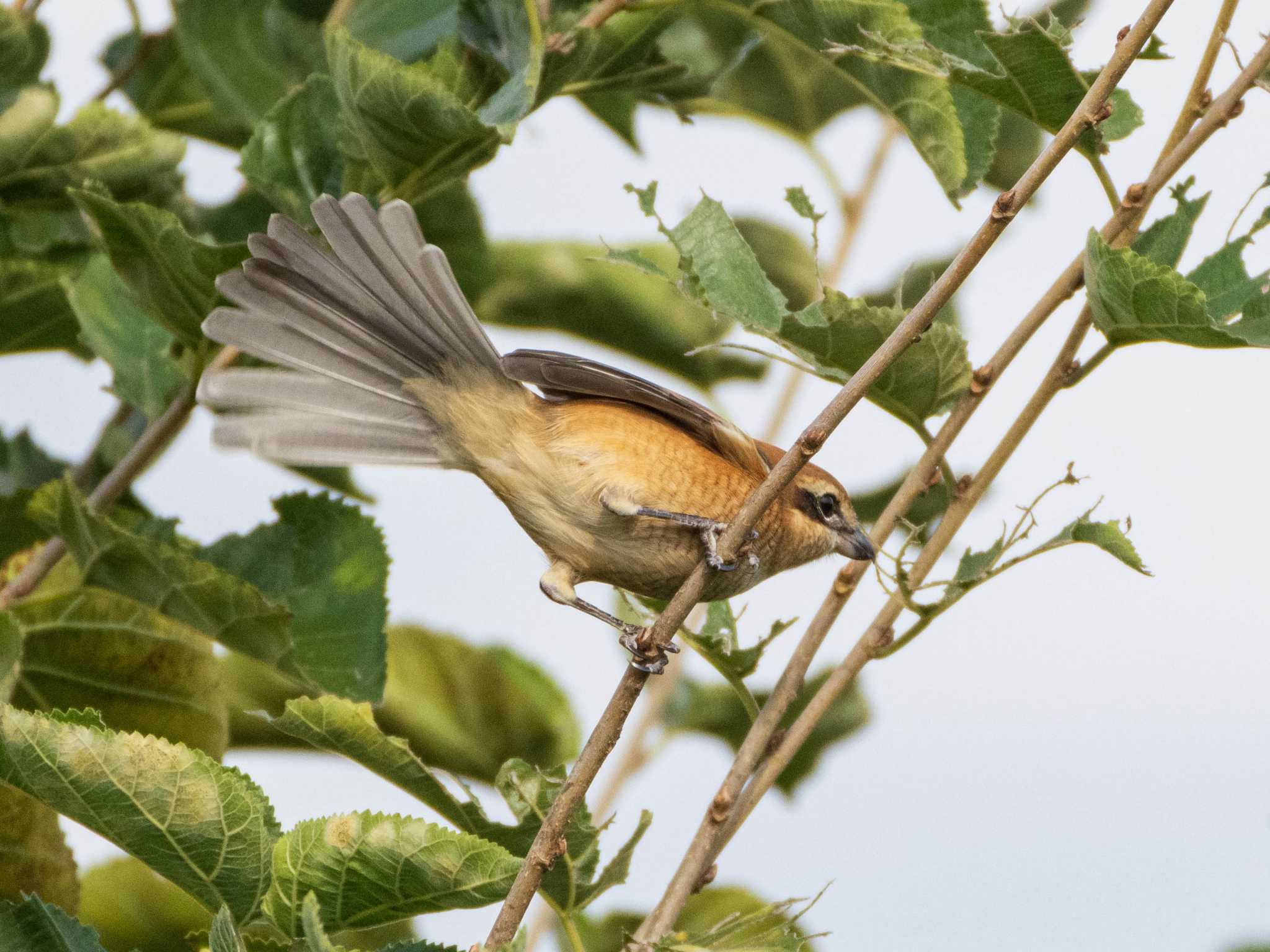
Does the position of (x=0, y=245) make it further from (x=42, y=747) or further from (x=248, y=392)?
(x=42, y=747)

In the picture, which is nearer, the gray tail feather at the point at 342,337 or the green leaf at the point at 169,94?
the gray tail feather at the point at 342,337

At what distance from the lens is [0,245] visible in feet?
11.6

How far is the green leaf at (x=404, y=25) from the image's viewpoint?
3.38m

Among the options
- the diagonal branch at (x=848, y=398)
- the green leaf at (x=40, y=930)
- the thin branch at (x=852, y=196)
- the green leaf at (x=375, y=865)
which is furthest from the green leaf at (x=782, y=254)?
the green leaf at (x=40, y=930)

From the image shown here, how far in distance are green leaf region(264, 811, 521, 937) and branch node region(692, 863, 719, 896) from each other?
0.31 m

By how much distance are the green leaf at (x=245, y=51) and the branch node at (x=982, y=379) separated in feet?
6.40

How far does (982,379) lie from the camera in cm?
247

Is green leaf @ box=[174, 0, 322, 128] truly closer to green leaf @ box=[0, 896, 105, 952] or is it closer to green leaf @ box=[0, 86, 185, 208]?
green leaf @ box=[0, 86, 185, 208]

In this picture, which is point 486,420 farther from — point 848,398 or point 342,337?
point 848,398

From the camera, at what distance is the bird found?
9.90 ft

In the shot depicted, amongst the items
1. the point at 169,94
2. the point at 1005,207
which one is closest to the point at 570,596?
the point at 1005,207

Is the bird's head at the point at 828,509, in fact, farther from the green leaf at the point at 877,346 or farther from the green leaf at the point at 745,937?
the green leaf at the point at 745,937

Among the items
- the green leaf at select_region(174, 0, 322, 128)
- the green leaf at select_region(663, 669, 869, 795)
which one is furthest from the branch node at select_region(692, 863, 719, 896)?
the green leaf at select_region(174, 0, 322, 128)

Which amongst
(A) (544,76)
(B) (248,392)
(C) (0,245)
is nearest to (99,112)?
(C) (0,245)
